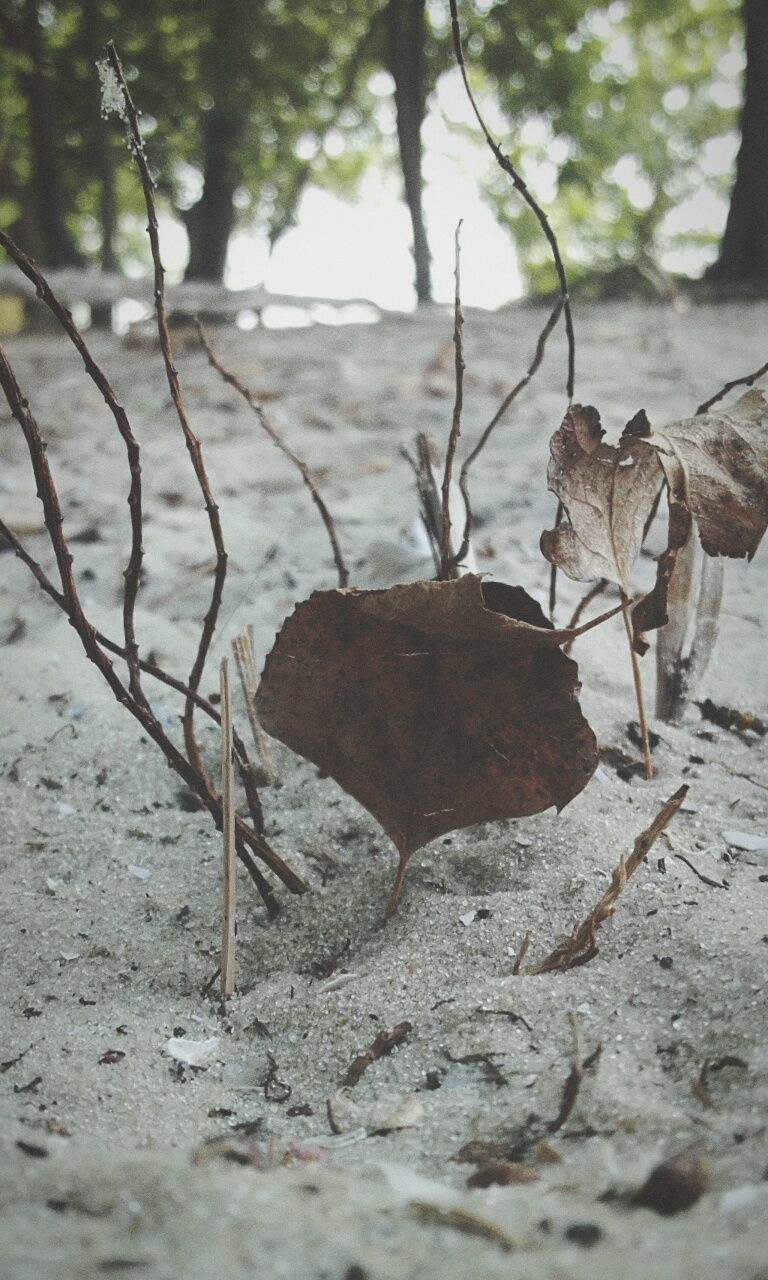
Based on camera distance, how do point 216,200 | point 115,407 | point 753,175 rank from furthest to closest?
1. point 216,200
2. point 753,175
3. point 115,407

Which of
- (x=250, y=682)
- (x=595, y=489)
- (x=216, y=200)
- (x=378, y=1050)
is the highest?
(x=216, y=200)

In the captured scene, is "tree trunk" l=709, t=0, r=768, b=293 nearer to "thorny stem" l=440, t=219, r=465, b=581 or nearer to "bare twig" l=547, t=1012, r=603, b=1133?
"thorny stem" l=440, t=219, r=465, b=581

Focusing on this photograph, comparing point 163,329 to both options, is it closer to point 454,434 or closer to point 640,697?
point 454,434

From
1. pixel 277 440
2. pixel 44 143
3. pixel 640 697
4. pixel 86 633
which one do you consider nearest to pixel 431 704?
pixel 640 697

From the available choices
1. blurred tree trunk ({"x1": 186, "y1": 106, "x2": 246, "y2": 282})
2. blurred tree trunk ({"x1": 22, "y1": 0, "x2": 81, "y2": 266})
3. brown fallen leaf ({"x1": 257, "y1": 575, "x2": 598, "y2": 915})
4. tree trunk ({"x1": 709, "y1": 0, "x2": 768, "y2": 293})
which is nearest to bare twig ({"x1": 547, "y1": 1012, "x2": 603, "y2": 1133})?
brown fallen leaf ({"x1": 257, "y1": 575, "x2": 598, "y2": 915})

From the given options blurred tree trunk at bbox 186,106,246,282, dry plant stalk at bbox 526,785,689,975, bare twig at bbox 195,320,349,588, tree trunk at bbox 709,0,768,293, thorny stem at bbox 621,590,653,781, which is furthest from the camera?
blurred tree trunk at bbox 186,106,246,282

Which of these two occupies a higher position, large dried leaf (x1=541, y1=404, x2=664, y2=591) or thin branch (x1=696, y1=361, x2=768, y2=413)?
thin branch (x1=696, y1=361, x2=768, y2=413)

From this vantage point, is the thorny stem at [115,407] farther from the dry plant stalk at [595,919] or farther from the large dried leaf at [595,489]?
the dry plant stalk at [595,919]
